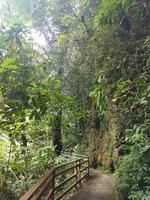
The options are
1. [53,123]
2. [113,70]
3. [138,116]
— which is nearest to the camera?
[138,116]

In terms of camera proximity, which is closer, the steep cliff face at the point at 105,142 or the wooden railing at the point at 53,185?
the wooden railing at the point at 53,185

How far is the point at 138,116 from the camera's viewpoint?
8.21 m

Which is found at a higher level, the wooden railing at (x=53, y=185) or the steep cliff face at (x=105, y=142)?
the steep cliff face at (x=105, y=142)

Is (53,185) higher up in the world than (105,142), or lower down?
lower down

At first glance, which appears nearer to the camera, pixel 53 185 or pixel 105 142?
pixel 53 185

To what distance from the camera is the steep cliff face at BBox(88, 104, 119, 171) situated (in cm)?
1188

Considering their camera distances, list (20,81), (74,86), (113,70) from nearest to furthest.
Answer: (20,81) < (113,70) < (74,86)

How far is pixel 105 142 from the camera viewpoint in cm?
1353

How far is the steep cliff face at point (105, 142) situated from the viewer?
1188 cm

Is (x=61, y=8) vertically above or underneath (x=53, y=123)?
above

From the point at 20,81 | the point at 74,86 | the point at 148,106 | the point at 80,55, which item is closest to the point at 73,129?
the point at 74,86

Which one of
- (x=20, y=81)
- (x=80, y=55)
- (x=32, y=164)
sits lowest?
(x=32, y=164)

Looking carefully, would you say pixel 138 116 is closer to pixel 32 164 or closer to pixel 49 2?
pixel 32 164

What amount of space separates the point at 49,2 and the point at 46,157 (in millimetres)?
8390
